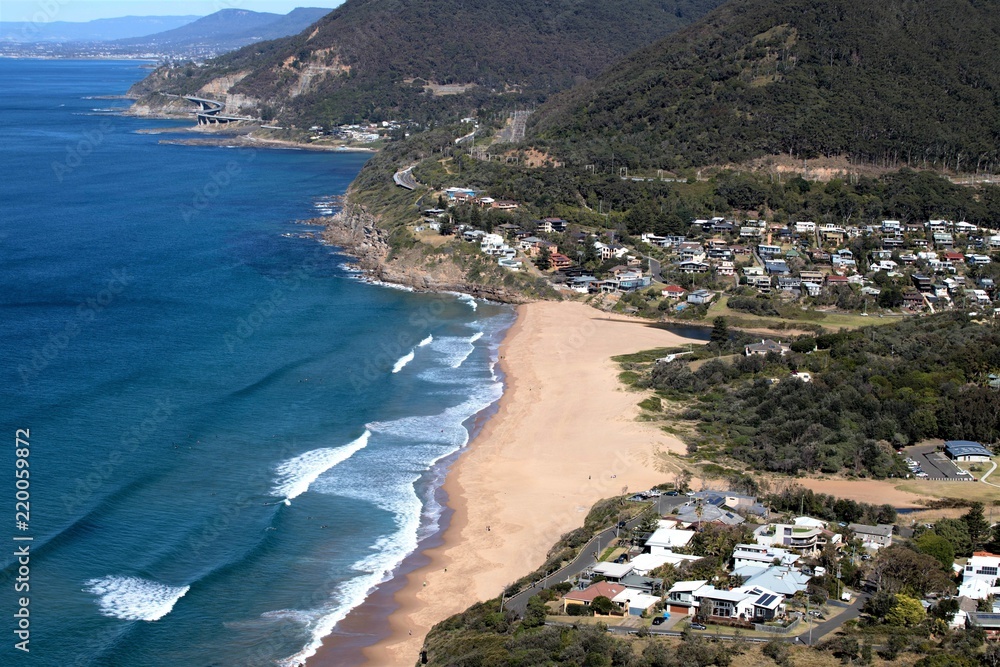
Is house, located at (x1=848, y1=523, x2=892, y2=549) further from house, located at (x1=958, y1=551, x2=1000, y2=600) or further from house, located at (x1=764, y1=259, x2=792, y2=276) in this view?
house, located at (x1=764, y1=259, x2=792, y2=276)

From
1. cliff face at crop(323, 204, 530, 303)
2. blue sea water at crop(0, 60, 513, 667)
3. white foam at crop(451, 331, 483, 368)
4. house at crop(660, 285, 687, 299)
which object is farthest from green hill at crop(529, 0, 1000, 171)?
white foam at crop(451, 331, 483, 368)

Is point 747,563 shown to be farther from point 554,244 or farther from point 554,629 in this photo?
point 554,244

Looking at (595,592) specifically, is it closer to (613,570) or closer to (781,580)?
(613,570)

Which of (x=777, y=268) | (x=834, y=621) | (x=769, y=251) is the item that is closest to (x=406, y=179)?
(x=769, y=251)

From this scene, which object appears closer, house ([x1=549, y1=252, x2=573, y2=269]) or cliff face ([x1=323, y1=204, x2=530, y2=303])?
cliff face ([x1=323, y1=204, x2=530, y2=303])

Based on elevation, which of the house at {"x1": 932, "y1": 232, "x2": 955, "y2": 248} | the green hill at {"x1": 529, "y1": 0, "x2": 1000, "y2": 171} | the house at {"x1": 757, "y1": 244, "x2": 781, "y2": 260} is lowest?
the house at {"x1": 757, "y1": 244, "x2": 781, "y2": 260}

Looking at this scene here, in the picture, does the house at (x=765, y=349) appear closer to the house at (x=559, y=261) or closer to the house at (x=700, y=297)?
the house at (x=700, y=297)

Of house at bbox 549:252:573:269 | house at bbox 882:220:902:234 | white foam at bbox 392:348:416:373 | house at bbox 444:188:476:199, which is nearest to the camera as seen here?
white foam at bbox 392:348:416:373
